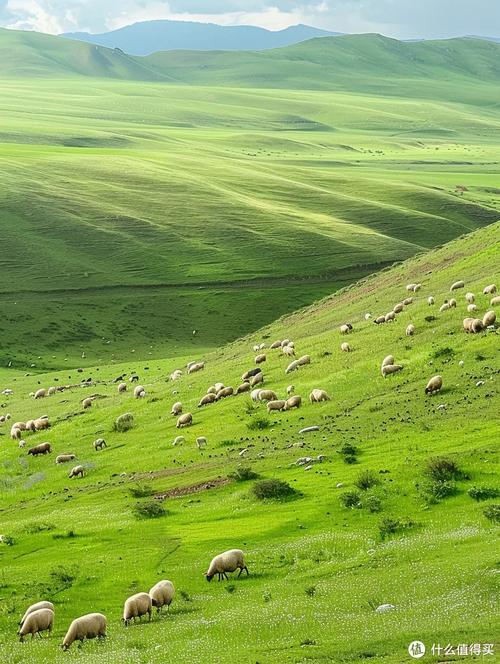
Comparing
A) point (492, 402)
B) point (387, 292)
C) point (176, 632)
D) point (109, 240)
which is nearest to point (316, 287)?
point (109, 240)

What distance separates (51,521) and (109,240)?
93.5 meters

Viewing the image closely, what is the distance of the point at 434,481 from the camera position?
104 ft

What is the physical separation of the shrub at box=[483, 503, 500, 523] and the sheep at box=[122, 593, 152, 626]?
379 inches

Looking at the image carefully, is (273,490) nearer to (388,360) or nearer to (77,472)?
(77,472)

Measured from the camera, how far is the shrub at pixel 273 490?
34.4 metres

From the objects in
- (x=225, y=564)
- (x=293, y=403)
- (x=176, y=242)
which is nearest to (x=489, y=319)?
(x=293, y=403)

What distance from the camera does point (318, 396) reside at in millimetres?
46281

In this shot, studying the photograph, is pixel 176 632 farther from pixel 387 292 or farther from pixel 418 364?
pixel 387 292

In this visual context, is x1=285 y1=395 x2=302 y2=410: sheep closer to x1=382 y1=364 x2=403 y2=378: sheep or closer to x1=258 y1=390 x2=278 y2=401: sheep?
x1=258 y1=390 x2=278 y2=401: sheep

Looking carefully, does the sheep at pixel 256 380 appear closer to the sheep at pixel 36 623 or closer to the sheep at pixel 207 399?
the sheep at pixel 207 399

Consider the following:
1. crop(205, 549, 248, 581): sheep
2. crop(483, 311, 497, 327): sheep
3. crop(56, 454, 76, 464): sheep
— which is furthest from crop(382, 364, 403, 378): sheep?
crop(205, 549, 248, 581): sheep

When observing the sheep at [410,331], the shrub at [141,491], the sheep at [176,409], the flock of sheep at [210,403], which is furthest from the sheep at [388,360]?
the shrub at [141,491]

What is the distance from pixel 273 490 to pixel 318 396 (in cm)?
1223

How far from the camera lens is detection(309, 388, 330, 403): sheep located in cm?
4631
